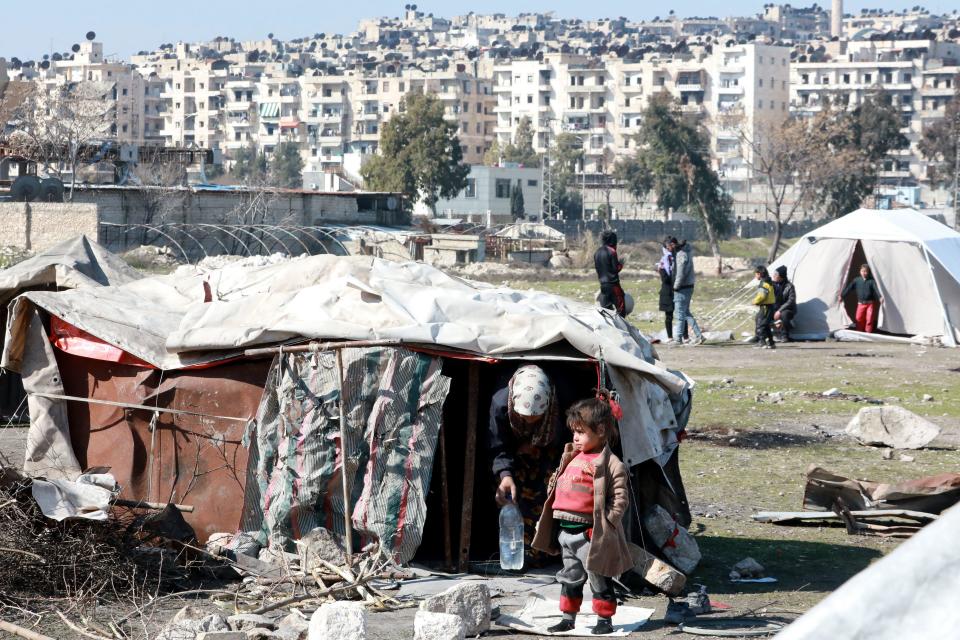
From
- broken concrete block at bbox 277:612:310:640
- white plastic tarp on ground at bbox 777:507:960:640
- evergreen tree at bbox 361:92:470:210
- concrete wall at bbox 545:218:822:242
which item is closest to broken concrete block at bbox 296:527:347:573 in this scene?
broken concrete block at bbox 277:612:310:640

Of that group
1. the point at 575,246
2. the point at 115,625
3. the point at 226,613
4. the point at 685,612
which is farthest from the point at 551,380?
the point at 575,246

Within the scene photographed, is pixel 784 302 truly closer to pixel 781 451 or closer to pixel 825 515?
pixel 781 451

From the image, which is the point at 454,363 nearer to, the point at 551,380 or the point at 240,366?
the point at 551,380

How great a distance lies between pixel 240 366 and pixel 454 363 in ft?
3.95

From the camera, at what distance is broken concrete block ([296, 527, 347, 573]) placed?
7.06m

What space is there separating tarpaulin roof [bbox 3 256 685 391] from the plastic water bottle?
2.78 ft

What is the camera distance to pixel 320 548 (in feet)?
23.4

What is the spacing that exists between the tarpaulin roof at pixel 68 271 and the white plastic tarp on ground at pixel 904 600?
973 centimetres

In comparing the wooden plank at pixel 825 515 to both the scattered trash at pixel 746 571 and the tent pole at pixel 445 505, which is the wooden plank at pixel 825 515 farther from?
the tent pole at pixel 445 505

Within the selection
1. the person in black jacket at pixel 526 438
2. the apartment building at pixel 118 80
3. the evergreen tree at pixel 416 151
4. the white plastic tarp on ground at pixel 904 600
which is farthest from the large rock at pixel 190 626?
the apartment building at pixel 118 80

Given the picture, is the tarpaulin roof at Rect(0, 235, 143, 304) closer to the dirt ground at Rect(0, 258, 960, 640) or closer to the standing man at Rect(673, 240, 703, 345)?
the dirt ground at Rect(0, 258, 960, 640)

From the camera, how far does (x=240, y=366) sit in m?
7.78

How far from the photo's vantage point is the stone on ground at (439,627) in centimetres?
571

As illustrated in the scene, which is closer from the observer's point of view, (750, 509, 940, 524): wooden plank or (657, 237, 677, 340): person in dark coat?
(750, 509, 940, 524): wooden plank
